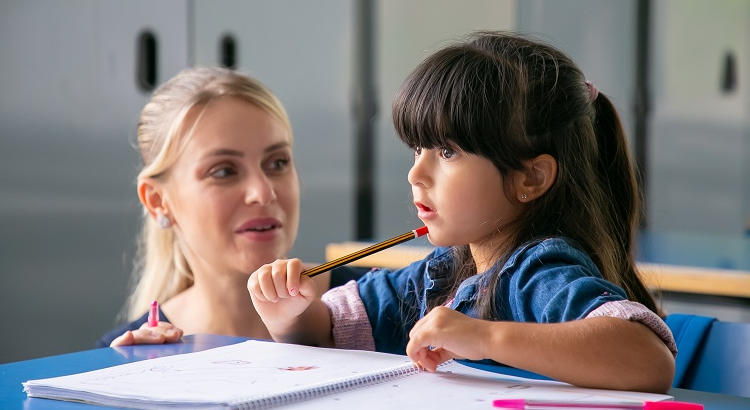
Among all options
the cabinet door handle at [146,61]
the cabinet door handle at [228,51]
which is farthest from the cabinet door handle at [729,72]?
the cabinet door handle at [146,61]

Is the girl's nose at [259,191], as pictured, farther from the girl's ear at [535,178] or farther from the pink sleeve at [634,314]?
the pink sleeve at [634,314]

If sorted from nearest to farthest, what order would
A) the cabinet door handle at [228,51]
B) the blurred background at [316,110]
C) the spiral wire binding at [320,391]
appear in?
the spiral wire binding at [320,391] < the blurred background at [316,110] < the cabinet door handle at [228,51]

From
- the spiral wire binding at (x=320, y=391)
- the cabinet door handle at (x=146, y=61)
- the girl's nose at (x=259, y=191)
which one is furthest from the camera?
the cabinet door handle at (x=146, y=61)

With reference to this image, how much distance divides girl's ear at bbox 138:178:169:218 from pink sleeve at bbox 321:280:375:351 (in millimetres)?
548

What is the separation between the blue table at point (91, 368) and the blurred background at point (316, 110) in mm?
1170

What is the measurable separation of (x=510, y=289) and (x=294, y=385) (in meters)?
0.31

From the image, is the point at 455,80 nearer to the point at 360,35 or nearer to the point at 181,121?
the point at 181,121

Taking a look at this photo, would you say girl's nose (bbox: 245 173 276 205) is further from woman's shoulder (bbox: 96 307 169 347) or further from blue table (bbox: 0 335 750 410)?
blue table (bbox: 0 335 750 410)

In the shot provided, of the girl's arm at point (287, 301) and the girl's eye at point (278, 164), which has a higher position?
the girl's eye at point (278, 164)

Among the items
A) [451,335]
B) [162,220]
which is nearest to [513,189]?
[451,335]

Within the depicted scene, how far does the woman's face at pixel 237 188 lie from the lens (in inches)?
70.2

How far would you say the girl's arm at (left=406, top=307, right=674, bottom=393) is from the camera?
95 centimetres

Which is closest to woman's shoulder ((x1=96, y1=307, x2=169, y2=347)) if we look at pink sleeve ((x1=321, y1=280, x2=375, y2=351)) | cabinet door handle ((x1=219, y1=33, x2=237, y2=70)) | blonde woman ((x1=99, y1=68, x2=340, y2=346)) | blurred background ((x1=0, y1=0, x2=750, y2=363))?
blonde woman ((x1=99, y1=68, x2=340, y2=346))

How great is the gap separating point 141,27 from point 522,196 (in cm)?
255
